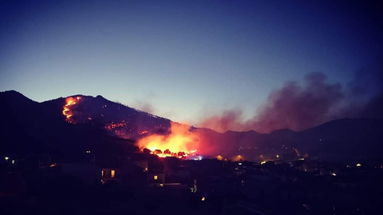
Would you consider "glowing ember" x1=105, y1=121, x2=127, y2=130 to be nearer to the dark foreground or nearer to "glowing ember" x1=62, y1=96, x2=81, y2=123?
"glowing ember" x1=62, y1=96, x2=81, y2=123

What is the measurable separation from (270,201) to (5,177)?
3835cm

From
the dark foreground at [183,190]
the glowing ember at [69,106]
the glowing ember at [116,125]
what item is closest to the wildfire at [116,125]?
the glowing ember at [116,125]

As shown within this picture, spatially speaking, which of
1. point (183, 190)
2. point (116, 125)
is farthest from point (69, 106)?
point (183, 190)

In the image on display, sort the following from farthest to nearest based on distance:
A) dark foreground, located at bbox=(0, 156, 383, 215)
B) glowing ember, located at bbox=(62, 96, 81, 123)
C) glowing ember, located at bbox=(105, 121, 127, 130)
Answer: glowing ember, located at bbox=(105, 121, 127, 130), glowing ember, located at bbox=(62, 96, 81, 123), dark foreground, located at bbox=(0, 156, 383, 215)

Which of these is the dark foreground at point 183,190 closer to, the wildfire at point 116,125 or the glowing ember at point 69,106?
the wildfire at point 116,125

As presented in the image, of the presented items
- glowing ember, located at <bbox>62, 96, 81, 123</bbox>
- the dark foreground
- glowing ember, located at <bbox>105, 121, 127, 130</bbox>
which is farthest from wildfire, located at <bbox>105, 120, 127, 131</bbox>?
the dark foreground

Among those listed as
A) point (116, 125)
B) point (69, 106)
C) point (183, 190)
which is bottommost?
point (183, 190)

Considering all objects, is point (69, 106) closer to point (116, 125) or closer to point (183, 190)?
point (116, 125)

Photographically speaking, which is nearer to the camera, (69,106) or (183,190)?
(183,190)

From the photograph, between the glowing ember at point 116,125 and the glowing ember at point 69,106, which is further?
the glowing ember at point 116,125

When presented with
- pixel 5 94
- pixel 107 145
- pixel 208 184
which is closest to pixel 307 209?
pixel 208 184

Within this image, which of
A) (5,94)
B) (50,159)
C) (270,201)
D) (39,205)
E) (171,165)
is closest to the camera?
(39,205)

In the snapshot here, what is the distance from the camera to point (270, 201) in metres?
49.4

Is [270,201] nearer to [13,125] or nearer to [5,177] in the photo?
[5,177]
